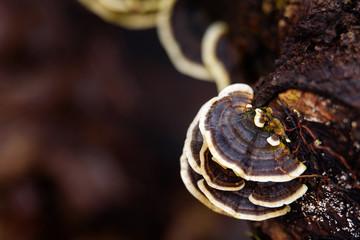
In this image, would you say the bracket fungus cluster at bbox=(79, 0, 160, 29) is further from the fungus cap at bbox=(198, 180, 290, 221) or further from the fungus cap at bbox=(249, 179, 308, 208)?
the fungus cap at bbox=(249, 179, 308, 208)

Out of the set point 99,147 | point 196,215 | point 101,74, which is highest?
point 101,74

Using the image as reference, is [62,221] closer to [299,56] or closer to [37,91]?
[37,91]

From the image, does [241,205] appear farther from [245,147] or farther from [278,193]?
[245,147]

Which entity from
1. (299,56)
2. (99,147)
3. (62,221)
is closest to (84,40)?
(99,147)

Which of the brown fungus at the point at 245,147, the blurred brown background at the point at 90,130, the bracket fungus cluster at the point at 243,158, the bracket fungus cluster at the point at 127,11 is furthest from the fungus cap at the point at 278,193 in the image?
the bracket fungus cluster at the point at 127,11

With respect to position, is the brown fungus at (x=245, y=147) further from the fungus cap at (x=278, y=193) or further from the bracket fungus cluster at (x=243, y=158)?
the fungus cap at (x=278, y=193)

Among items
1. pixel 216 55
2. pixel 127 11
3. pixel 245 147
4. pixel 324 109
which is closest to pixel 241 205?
pixel 245 147
